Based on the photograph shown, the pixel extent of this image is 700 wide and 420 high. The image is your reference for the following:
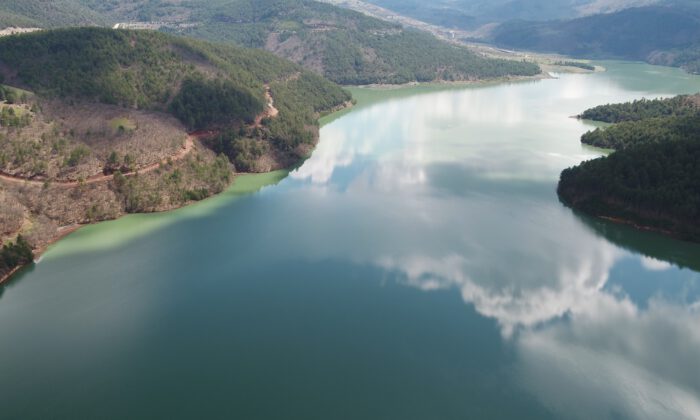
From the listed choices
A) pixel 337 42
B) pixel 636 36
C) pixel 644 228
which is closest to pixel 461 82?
pixel 337 42

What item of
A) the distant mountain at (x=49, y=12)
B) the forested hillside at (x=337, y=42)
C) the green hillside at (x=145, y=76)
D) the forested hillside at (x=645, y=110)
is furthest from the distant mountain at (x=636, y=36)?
the distant mountain at (x=49, y=12)

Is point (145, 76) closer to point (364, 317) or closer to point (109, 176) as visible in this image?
point (109, 176)

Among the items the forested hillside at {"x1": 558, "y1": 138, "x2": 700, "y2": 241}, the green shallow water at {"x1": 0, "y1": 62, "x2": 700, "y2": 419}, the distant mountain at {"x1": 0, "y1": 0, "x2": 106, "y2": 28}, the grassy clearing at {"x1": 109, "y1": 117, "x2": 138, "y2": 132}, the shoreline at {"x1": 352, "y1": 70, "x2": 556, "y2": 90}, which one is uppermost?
the distant mountain at {"x1": 0, "y1": 0, "x2": 106, "y2": 28}

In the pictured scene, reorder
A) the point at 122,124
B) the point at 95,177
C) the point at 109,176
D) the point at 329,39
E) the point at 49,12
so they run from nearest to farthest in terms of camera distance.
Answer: the point at 95,177 < the point at 109,176 < the point at 122,124 < the point at 329,39 < the point at 49,12

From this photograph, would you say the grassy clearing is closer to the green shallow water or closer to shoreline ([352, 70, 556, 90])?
the green shallow water

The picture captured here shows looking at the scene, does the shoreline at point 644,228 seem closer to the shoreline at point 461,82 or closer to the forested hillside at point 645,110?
the forested hillside at point 645,110

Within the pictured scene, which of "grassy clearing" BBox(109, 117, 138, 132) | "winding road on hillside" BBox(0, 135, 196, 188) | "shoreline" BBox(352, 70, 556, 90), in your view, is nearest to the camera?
"winding road on hillside" BBox(0, 135, 196, 188)

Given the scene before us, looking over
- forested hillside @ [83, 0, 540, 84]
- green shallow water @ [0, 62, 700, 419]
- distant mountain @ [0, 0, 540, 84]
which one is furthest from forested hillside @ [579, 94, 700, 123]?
forested hillside @ [83, 0, 540, 84]
